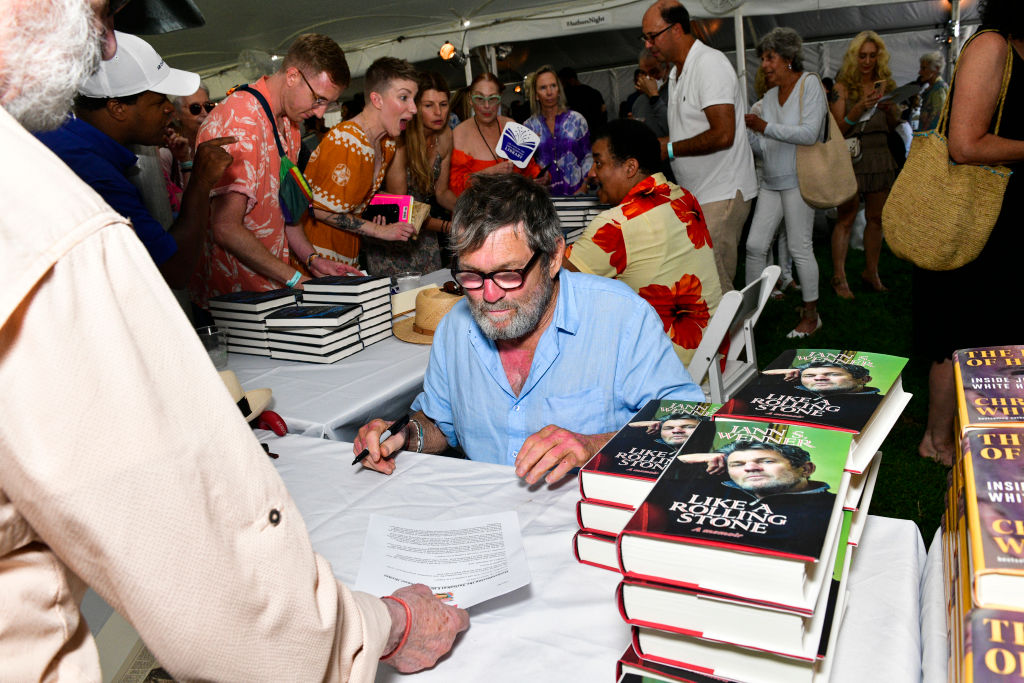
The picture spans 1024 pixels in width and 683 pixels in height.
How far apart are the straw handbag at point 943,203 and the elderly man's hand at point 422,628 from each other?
2051 mm

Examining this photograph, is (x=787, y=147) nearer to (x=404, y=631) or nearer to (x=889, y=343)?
(x=889, y=343)

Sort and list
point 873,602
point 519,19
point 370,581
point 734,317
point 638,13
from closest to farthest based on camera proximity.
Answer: point 873,602, point 370,581, point 734,317, point 638,13, point 519,19

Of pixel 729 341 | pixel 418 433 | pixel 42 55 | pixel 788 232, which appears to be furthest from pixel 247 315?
pixel 788 232

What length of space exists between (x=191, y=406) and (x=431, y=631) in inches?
20.8

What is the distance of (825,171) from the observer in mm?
4453

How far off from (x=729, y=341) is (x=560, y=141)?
3042 mm

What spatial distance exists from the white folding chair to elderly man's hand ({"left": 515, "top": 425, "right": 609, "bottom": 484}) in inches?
49.2

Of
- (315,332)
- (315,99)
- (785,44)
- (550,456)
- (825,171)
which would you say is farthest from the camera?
(825,171)

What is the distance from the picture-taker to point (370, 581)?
45.1 inches

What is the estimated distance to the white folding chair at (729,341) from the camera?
2.53 meters

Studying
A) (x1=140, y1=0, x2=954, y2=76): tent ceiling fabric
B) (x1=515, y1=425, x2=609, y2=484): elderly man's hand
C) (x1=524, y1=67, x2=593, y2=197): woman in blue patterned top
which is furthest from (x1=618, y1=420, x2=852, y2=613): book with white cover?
(x1=140, y1=0, x2=954, y2=76): tent ceiling fabric

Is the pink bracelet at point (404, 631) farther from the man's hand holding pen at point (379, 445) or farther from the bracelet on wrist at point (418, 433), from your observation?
the bracelet on wrist at point (418, 433)

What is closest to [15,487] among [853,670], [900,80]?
[853,670]

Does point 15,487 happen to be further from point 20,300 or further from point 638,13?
point 638,13
